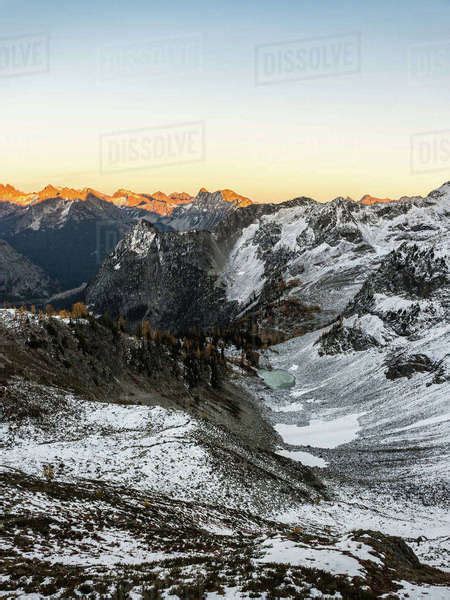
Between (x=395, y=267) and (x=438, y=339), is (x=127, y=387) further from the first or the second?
(x=395, y=267)

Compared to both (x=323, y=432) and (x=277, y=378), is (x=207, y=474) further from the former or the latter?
(x=277, y=378)

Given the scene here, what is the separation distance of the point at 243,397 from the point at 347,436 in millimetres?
35118

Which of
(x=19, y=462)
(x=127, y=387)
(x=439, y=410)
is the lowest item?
(x=439, y=410)

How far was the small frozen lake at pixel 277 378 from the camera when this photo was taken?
140m

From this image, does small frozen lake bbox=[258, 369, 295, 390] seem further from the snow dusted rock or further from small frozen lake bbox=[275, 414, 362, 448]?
small frozen lake bbox=[275, 414, 362, 448]

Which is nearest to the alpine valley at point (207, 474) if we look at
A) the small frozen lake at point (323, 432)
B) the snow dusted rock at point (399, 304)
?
the small frozen lake at point (323, 432)

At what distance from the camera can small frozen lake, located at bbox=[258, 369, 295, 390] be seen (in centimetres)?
14038

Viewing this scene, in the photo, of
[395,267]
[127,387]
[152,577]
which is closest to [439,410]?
[127,387]

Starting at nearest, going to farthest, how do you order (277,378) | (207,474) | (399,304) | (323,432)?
(207,474)
(323,432)
(399,304)
(277,378)

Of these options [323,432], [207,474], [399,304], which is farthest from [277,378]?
[207,474]

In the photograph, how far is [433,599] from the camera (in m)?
19.4

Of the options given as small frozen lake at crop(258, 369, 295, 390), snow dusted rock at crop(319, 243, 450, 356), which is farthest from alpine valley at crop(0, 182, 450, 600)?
snow dusted rock at crop(319, 243, 450, 356)

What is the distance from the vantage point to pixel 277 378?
152 m

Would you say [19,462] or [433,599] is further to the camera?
[19,462]
